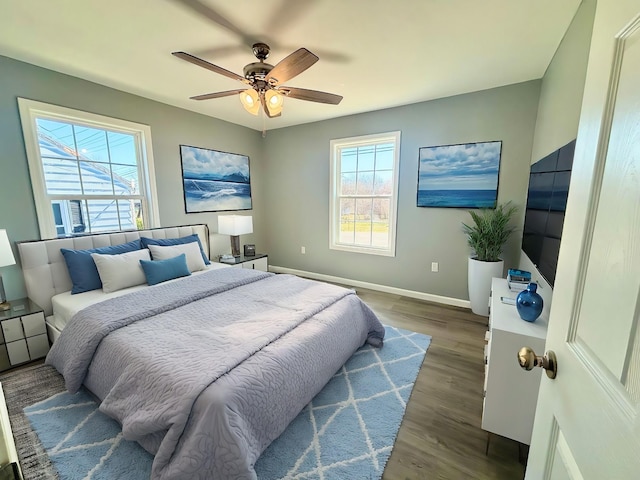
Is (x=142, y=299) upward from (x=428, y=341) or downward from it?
upward

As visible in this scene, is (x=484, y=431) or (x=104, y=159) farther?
(x=104, y=159)

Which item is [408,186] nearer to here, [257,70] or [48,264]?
[257,70]

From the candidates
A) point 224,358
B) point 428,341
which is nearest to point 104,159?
point 224,358

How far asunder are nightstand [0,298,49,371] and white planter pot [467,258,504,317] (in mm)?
4030

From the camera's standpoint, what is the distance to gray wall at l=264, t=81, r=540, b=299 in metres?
2.90

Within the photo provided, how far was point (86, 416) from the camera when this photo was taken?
169 cm

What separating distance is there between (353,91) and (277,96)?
3.96 ft

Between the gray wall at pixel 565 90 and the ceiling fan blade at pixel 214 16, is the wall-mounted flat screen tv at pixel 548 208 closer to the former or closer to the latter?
the gray wall at pixel 565 90

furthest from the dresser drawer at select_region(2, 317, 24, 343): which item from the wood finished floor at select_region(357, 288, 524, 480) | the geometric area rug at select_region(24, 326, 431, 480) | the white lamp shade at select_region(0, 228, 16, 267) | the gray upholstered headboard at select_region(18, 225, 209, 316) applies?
the wood finished floor at select_region(357, 288, 524, 480)

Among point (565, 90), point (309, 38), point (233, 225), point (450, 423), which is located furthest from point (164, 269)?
point (565, 90)

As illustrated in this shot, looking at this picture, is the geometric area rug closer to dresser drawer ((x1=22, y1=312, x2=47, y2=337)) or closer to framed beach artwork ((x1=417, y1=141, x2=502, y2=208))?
dresser drawer ((x1=22, y1=312, x2=47, y2=337))

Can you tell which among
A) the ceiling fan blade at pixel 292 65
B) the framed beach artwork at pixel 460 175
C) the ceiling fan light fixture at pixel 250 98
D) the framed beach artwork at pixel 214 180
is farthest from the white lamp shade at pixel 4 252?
the framed beach artwork at pixel 460 175

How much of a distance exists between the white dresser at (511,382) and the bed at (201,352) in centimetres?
96

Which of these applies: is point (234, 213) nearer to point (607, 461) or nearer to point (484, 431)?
point (484, 431)
